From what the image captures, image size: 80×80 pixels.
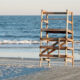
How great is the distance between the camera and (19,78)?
10.1 m

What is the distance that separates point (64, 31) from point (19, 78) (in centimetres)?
350

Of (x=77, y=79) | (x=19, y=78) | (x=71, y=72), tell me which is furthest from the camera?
(x=71, y=72)

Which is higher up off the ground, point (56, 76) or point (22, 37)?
point (22, 37)

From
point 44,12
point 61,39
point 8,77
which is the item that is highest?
A: point 44,12

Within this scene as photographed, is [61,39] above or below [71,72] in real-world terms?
above

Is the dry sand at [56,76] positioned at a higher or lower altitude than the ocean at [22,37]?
lower

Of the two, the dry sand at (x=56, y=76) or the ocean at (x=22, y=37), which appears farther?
the ocean at (x=22, y=37)

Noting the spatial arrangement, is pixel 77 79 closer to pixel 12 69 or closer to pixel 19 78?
pixel 19 78

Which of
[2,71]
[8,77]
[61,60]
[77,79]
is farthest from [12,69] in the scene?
[61,60]

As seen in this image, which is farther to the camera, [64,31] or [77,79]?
[64,31]

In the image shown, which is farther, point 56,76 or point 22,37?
point 22,37

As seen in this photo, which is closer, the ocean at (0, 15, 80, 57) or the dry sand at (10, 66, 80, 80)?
the dry sand at (10, 66, 80, 80)

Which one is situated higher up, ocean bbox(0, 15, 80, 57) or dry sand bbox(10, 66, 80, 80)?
ocean bbox(0, 15, 80, 57)

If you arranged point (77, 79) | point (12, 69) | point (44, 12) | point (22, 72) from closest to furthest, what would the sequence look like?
1. point (77, 79)
2. point (22, 72)
3. point (12, 69)
4. point (44, 12)
